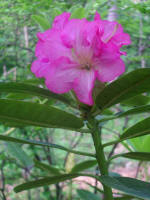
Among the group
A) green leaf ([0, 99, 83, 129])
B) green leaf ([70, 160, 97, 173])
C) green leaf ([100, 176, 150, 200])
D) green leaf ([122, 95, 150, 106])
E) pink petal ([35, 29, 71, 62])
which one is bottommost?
green leaf ([70, 160, 97, 173])

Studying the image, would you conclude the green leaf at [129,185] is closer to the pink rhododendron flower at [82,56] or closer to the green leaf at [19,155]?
the pink rhododendron flower at [82,56]

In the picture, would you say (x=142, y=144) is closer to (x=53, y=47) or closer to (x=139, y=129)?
(x=139, y=129)

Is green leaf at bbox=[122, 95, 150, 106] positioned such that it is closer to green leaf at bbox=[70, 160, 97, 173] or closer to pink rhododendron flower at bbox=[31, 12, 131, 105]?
pink rhododendron flower at bbox=[31, 12, 131, 105]

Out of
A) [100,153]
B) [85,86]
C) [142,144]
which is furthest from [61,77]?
[142,144]

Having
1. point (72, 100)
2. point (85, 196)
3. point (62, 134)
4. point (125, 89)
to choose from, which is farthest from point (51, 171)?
point (62, 134)

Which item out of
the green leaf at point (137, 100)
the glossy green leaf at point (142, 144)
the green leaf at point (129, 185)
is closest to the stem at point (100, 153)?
the green leaf at point (129, 185)

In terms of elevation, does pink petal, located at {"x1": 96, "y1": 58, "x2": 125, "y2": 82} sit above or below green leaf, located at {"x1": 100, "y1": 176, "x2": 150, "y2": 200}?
above

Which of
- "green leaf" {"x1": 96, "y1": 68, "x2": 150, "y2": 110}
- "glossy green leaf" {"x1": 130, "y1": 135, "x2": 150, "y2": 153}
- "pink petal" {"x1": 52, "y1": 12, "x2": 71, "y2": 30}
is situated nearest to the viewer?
"green leaf" {"x1": 96, "y1": 68, "x2": 150, "y2": 110}

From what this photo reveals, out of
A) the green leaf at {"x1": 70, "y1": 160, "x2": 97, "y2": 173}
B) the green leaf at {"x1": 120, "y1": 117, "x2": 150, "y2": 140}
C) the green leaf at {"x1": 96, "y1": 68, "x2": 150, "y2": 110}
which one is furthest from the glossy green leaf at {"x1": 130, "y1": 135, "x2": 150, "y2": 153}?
the green leaf at {"x1": 96, "y1": 68, "x2": 150, "y2": 110}
